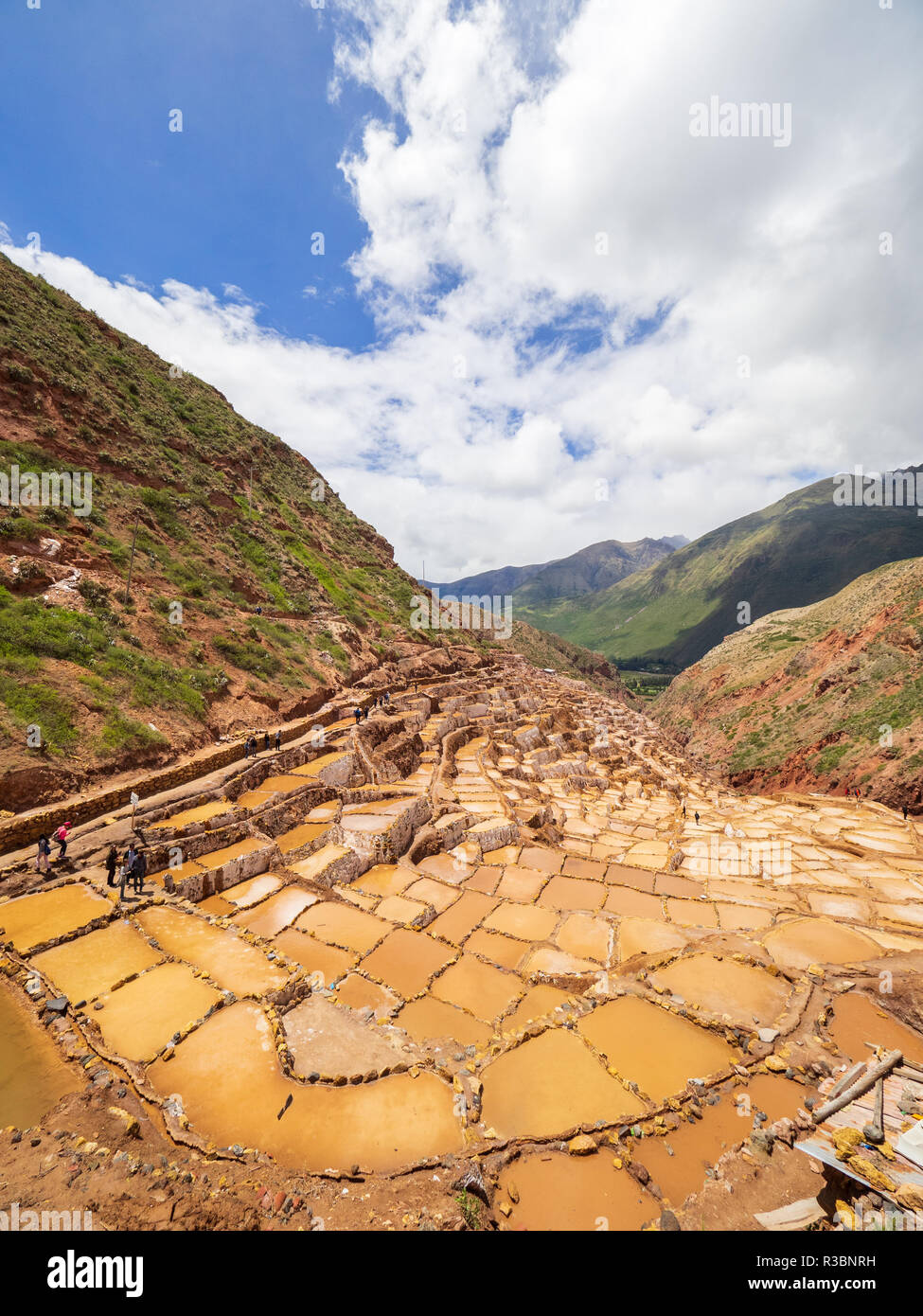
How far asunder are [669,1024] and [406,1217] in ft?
23.2

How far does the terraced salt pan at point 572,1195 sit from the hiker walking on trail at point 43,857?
557 inches

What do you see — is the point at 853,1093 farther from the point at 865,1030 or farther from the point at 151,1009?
the point at 151,1009

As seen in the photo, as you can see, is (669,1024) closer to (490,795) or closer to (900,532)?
(490,795)

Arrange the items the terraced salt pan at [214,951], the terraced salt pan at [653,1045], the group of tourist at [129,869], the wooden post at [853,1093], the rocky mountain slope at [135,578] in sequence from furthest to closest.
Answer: the rocky mountain slope at [135,578] < the group of tourist at [129,869] < the terraced salt pan at [214,951] < the terraced salt pan at [653,1045] < the wooden post at [853,1093]

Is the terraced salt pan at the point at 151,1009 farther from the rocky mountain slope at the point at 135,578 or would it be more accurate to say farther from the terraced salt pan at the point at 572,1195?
the rocky mountain slope at the point at 135,578

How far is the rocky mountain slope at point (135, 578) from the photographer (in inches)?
739

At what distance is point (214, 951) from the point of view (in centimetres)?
1173

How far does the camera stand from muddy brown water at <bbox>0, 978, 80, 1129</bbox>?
7.44 meters

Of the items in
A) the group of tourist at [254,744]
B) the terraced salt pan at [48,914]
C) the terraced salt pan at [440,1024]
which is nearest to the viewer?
the terraced salt pan at [440,1024]

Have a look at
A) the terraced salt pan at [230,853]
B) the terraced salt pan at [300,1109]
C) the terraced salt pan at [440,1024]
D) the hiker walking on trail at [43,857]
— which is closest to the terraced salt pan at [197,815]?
the terraced salt pan at [230,853]

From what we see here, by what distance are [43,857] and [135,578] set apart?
18.3m

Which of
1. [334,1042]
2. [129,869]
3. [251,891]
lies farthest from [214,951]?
[334,1042]

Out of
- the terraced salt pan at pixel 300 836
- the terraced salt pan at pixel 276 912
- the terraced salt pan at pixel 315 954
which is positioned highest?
the terraced salt pan at pixel 300 836

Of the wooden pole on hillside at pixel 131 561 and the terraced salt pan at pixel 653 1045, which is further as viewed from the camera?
the wooden pole on hillside at pixel 131 561
